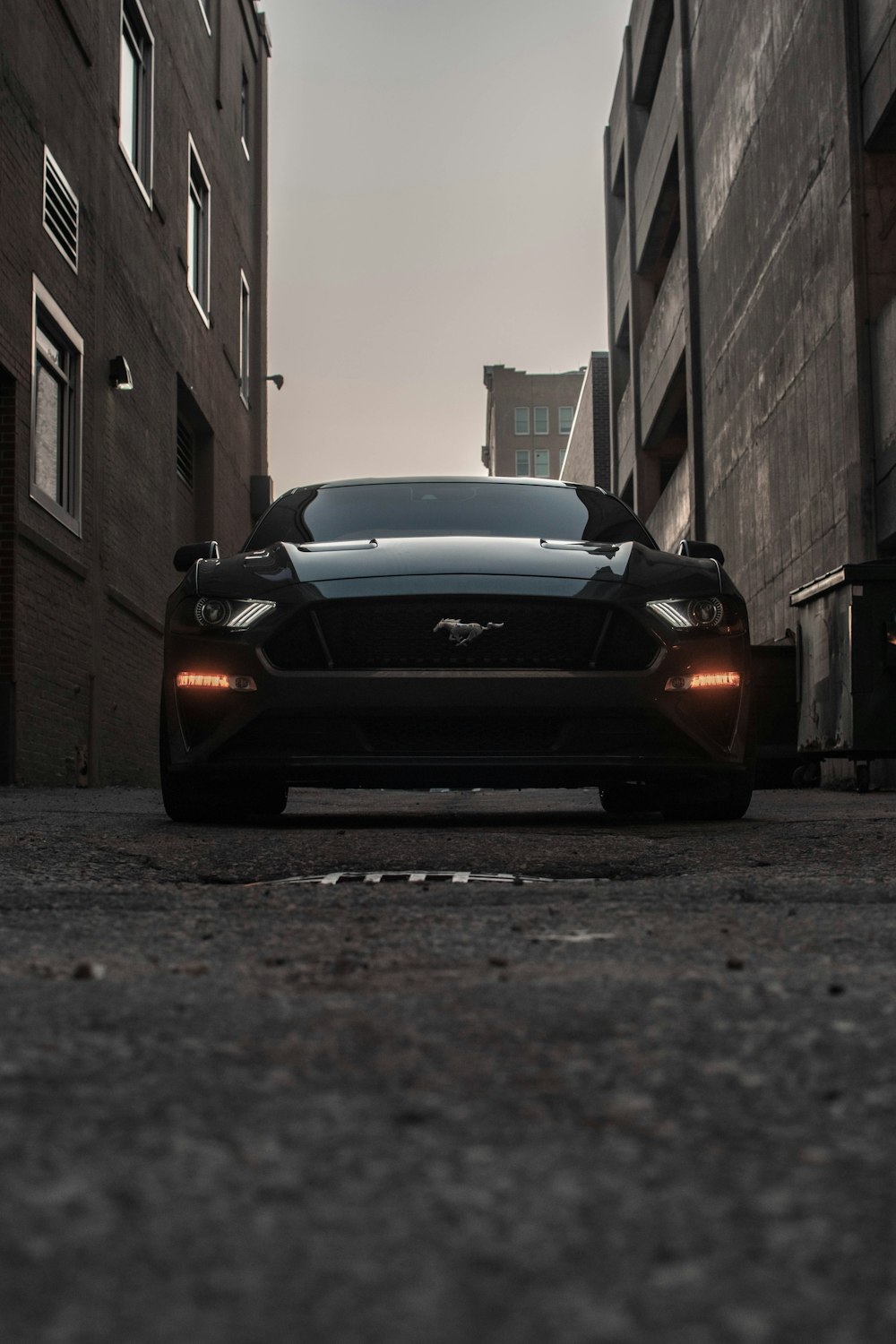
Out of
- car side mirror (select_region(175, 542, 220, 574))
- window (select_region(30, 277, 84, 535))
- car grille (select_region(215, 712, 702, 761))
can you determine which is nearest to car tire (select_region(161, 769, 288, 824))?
car grille (select_region(215, 712, 702, 761))

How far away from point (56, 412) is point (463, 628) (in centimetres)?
821

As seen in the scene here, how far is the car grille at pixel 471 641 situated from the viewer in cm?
525

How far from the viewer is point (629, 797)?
6801 millimetres

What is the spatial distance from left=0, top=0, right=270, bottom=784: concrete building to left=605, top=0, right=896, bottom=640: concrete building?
23.9 feet

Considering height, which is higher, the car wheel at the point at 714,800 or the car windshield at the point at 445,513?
the car windshield at the point at 445,513

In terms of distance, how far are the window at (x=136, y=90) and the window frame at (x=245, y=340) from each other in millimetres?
7399

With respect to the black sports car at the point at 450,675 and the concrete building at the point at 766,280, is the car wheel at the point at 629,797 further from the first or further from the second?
the concrete building at the point at 766,280

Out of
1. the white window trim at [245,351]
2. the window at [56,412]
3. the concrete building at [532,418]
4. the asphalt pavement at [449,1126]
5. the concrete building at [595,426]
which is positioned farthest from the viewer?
the concrete building at [532,418]

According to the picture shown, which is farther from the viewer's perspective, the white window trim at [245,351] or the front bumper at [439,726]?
the white window trim at [245,351]

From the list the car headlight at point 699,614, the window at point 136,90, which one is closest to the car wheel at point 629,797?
the car headlight at point 699,614

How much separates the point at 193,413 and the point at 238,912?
57.8 ft

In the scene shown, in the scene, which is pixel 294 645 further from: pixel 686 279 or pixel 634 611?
pixel 686 279

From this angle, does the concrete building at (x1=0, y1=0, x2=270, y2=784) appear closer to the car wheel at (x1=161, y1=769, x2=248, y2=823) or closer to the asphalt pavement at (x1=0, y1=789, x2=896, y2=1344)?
the car wheel at (x1=161, y1=769, x2=248, y2=823)

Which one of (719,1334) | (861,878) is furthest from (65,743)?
(719,1334)
